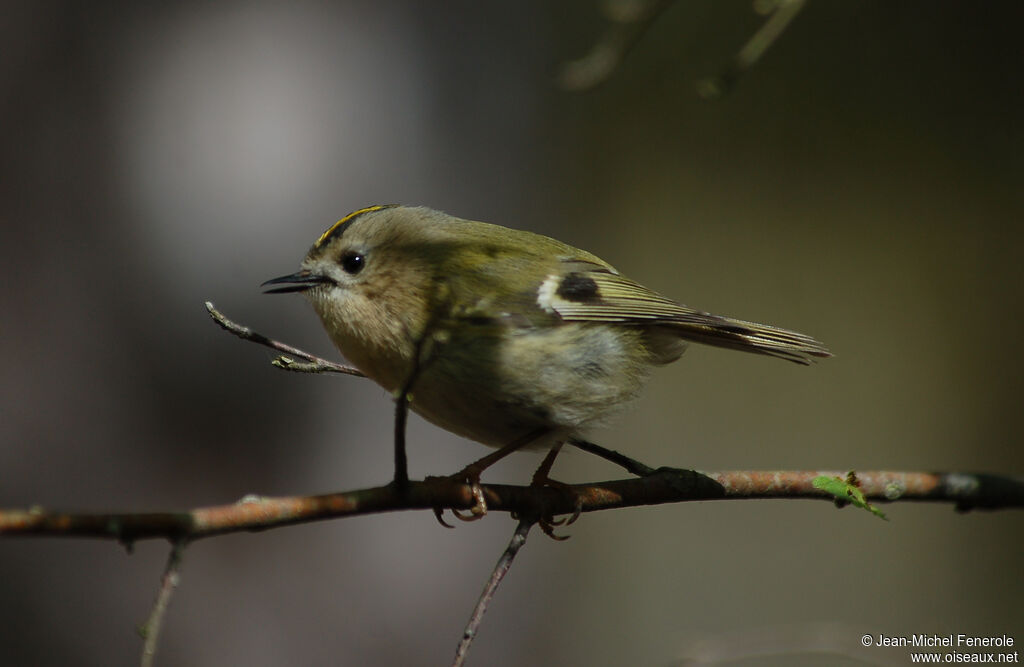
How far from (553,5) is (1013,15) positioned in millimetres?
1804

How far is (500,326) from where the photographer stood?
1.39 m

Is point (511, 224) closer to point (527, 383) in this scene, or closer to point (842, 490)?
point (527, 383)

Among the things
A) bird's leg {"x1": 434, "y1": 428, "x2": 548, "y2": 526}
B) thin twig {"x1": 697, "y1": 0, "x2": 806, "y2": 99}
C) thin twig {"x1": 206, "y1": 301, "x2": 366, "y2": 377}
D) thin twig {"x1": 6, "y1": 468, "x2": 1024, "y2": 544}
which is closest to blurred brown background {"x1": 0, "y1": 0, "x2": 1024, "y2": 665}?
thin twig {"x1": 6, "y1": 468, "x2": 1024, "y2": 544}

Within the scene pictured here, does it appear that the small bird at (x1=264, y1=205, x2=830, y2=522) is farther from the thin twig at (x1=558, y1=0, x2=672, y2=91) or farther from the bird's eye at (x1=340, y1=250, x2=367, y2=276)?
the thin twig at (x1=558, y1=0, x2=672, y2=91)

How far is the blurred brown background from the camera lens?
6.97ft

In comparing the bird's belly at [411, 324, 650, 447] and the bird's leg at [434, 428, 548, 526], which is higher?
the bird's belly at [411, 324, 650, 447]

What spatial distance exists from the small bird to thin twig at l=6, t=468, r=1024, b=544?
0.17m

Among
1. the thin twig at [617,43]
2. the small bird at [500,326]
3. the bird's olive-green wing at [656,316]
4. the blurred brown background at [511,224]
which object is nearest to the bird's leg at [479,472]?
the small bird at [500,326]

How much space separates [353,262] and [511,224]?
1.38 m

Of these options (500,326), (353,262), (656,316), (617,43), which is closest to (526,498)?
(500,326)

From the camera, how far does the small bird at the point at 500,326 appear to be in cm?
138

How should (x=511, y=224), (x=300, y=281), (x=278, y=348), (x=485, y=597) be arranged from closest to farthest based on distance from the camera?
1. (x=485, y=597)
2. (x=278, y=348)
3. (x=300, y=281)
4. (x=511, y=224)

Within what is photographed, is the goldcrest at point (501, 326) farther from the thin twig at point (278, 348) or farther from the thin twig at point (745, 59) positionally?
the thin twig at point (745, 59)

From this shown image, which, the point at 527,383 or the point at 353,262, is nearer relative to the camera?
the point at 527,383
